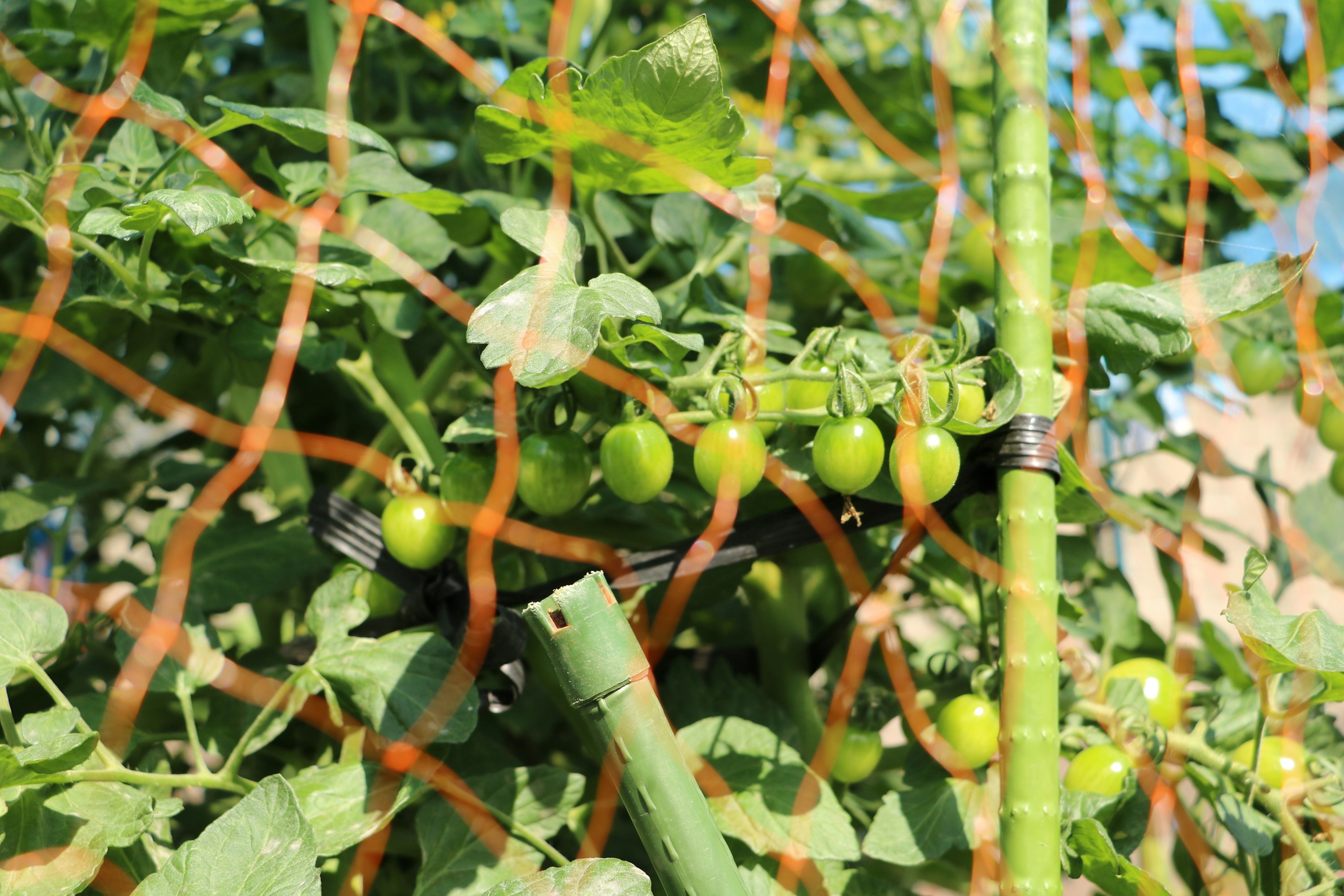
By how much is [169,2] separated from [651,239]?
347 mm

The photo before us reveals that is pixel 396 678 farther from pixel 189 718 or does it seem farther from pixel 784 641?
pixel 784 641

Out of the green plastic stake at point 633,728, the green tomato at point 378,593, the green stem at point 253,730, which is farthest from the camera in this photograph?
the green tomato at point 378,593

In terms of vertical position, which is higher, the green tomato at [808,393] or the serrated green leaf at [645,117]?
the serrated green leaf at [645,117]

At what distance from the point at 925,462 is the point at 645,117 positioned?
0.59ft

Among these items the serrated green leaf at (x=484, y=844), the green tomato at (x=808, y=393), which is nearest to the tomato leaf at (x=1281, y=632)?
the green tomato at (x=808, y=393)

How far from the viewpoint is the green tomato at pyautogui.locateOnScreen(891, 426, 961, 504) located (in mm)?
377

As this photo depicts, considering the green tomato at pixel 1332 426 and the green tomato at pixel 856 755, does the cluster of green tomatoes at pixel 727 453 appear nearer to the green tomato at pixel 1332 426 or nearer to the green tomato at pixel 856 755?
the green tomato at pixel 856 755

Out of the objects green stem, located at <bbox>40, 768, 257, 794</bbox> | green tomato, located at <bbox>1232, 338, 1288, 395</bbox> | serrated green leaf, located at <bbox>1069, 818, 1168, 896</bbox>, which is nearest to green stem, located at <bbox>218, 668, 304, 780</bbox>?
green stem, located at <bbox>40, 768, 257, 794</bbox>

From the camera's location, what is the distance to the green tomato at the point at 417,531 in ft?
1.49

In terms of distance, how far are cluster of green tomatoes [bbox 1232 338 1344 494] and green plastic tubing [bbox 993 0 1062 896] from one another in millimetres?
279

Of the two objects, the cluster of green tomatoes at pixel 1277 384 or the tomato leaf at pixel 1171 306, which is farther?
the cluster of green tomatoes at pixel 1277 384

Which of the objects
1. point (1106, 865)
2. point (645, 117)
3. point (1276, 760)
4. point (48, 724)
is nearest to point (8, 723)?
point (48, 724)

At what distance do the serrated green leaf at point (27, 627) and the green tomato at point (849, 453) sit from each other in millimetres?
348

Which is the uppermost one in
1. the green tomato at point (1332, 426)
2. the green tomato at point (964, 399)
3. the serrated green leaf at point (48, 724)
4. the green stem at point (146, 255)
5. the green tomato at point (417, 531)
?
the green stem at point (146, 255)
